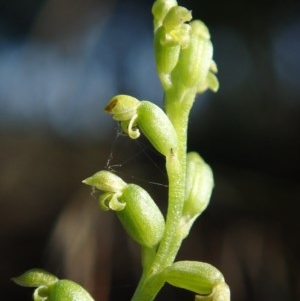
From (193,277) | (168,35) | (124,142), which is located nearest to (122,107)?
(168,35)

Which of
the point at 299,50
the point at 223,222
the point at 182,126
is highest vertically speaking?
the point at 182,126

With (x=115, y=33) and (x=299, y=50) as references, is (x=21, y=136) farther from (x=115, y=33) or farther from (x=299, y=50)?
(x=299, y=50)

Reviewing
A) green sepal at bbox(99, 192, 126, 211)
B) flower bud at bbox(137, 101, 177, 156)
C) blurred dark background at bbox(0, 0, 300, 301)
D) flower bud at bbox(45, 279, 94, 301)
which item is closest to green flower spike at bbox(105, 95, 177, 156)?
flower bud at bbox(137, 101, 177, 156)

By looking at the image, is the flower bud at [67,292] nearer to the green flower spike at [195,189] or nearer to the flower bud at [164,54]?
the green flower spike at [195,189]

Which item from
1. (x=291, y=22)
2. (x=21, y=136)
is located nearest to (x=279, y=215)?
(x=21, y=136)

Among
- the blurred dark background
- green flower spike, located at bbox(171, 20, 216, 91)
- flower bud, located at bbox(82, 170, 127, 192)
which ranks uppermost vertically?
green flower spike, located at bbox(171, 20, 216, 91)

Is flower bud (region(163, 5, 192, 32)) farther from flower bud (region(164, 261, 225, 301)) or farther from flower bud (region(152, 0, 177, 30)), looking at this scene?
flower bud (region(164, 261, 225, 301))

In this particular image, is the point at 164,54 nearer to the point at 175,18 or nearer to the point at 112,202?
the point at 175,18
